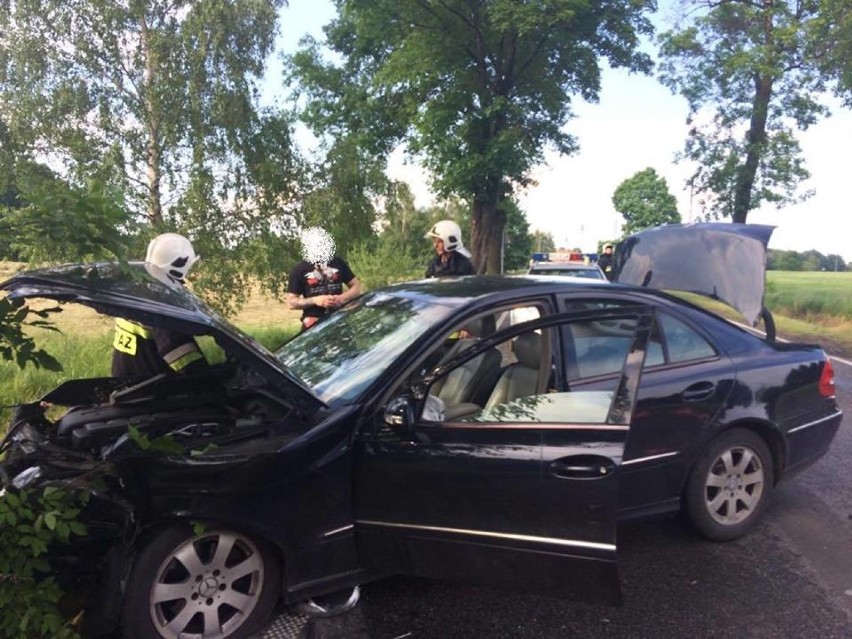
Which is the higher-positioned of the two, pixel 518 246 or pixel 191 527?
pixel 518 246

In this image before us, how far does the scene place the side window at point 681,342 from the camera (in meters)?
3.66

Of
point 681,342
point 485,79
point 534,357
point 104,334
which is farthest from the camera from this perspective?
point 485,79

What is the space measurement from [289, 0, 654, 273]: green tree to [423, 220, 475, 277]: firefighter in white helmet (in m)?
11.1

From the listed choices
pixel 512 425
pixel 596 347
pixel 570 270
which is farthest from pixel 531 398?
pixel 570 270

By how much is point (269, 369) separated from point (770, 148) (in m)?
20.3

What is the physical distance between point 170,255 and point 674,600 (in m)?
3.17

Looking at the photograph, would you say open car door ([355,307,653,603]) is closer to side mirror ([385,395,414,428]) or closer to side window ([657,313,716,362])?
side mirror ([385,395,414,428])

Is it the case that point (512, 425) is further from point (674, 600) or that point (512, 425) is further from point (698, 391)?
point (698, 391)

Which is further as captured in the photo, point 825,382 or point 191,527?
point 825,382

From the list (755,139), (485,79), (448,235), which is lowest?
(448,235)

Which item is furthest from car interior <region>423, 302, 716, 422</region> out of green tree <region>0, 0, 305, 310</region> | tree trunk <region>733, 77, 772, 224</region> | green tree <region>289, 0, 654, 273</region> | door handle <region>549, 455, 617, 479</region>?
tree trunk <region>733, 77, 772, 224</region>

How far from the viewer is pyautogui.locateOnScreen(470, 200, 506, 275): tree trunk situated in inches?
758

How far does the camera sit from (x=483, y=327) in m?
3.60

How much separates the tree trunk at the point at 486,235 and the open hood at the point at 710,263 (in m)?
11.3
